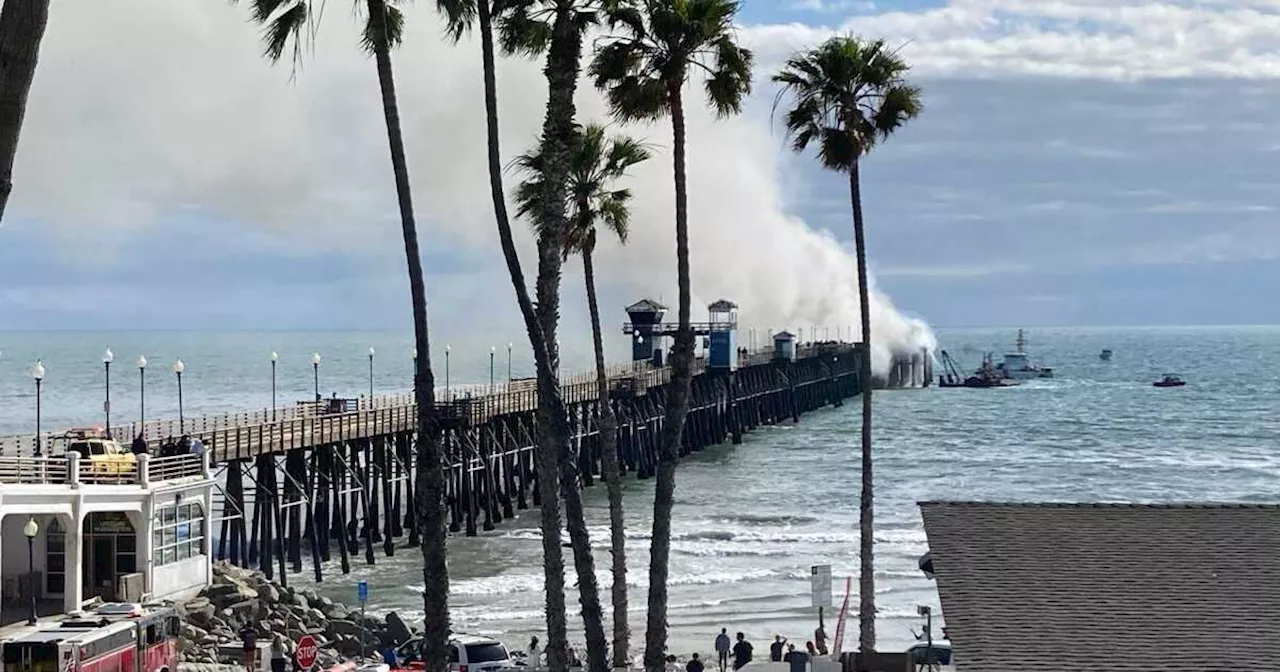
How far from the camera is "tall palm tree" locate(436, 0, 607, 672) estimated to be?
2036cm

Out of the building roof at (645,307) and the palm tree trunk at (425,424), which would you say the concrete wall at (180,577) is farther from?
the building roof at (645,307)

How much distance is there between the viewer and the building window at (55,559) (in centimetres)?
2767

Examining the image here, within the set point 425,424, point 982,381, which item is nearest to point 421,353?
point 425,424

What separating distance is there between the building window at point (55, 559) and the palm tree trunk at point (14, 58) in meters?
20.9

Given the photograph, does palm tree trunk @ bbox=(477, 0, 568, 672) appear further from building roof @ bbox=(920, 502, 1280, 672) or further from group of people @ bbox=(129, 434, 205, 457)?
group of people @ bbox=(129, 434, 205, 457)

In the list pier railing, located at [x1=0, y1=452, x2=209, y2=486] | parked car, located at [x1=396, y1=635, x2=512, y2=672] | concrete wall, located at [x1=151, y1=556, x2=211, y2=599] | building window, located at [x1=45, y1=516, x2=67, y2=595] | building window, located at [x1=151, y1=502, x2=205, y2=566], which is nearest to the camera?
building window, located at [x1=45, y1=516, x2=67, y2=595]

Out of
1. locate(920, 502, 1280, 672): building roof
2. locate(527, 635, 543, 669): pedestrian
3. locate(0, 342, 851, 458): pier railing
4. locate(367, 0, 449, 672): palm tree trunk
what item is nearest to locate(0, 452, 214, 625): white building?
locate(0, 342, 851, 458): pier railing

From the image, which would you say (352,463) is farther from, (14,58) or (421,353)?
(14,58)

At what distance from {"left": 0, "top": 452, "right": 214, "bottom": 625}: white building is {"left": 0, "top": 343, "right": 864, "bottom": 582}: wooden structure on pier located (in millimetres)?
3633

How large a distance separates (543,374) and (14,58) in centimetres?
1281

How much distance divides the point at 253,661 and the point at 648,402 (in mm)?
57362

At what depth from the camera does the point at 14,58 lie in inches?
313

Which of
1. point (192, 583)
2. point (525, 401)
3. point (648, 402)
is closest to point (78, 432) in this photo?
point (192, 583)

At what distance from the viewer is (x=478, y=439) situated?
202 ft
